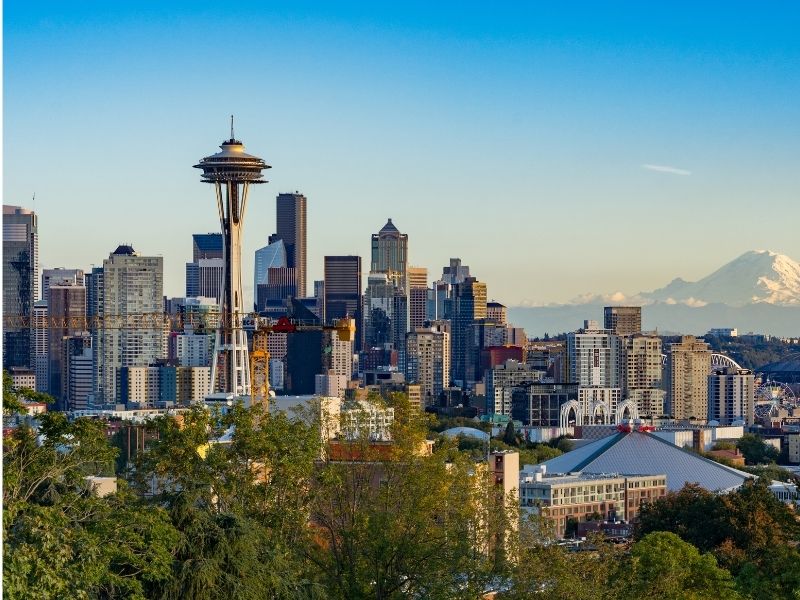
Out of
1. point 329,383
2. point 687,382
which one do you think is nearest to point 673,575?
point 329,383

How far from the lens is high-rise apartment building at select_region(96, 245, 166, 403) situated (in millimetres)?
183375

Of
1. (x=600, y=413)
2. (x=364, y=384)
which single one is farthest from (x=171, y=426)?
(x=364, y=384)

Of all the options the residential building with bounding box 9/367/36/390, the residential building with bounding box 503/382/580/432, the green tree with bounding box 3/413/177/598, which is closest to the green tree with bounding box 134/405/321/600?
the green tree with bounding box 3/413/177/598

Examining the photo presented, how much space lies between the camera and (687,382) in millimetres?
185625

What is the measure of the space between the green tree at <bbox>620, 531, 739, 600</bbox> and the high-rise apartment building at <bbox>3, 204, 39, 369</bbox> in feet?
478

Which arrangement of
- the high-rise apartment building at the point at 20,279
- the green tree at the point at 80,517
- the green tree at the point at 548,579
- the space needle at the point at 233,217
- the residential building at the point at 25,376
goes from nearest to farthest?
the green tree at the point at 80,517, the green tree at the point at 548,579, the space needle at the point at 233,217, the residential building at the point at 25,376, the high-rise apartment building at the point at 20,279

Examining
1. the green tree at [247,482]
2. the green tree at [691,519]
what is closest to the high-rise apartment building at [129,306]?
the green tree at [691,519]

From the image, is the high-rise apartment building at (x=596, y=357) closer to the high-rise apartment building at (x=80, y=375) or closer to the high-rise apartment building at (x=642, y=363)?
the high-rise apartment building at (x=642, y=363)

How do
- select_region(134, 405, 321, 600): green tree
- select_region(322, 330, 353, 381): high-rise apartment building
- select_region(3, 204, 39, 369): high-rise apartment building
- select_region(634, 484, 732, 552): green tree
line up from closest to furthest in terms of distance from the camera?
select_region(134, 405, 321, 600): green tree
select_region(634, 484, 732, 552): green tree
select_region(3, 204, 39, 369): high-rise apartment building
select_region(322, 330, 353, 381): high-rise apartment building

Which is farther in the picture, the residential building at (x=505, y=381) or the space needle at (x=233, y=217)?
the residential building at (x=505, y=381)

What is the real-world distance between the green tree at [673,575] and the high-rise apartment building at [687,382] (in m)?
149

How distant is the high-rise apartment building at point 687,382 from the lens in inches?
7200

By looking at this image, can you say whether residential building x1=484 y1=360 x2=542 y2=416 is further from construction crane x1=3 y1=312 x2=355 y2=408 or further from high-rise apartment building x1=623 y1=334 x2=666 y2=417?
construction crane x1=3 y1=312 x2=355 y2=408

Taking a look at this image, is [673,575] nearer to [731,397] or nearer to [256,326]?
[256,326]
